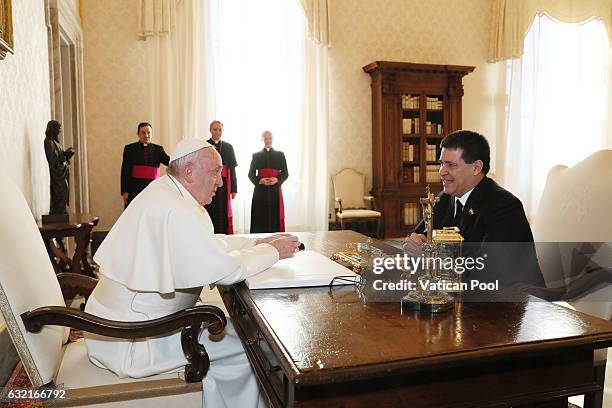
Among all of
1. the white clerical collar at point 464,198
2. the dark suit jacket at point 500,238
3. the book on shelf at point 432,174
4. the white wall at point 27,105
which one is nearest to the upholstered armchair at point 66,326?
the dark suit jacket at point 500,238

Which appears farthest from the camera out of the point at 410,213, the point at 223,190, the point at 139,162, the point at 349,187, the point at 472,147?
the point at 410,213

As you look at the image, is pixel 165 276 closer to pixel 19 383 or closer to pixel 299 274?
pixel 299 274

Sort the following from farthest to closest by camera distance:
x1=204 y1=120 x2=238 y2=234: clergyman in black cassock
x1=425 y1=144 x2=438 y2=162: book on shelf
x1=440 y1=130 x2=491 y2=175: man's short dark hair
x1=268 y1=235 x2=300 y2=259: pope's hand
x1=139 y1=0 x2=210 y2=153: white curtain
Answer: x1=425 y1=144 x2=438 y2=162: book on shelf → x1=139 y1=0 x2=210 y2=153: white curtain → x1=204 y1=120 x2=238 y2=234: clergyman in black cassock → x1=440 y1=130 x2=491 y2=175: man's short dark hair → x1=268 y1=235 x2=300 y2=259: pope's hand

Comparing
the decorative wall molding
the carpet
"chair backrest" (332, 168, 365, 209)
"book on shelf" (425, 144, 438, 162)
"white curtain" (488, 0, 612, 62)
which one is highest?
"white curtain" (488, 0, 612, 62)

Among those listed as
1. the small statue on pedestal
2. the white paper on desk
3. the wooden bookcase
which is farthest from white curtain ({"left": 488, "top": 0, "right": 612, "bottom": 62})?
the white paper on desk

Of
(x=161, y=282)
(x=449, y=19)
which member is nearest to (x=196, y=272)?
(x=161, y=282)

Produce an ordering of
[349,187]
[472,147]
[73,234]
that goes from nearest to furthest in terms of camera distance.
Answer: [472,147] < [73,234] < [349,187]

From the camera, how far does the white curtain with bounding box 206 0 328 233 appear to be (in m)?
7.88

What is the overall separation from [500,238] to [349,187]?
6.22 m

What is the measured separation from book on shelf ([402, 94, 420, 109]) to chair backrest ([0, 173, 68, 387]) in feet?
23.5

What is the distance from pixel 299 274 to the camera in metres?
1.96

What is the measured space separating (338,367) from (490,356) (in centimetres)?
39

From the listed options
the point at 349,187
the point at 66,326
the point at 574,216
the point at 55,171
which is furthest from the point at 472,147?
the point at 349,187

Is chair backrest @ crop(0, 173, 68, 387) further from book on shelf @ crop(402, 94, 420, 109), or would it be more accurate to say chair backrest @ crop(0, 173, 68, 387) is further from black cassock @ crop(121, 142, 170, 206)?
book on shelf @ crop(402, 94, 420, 109)
